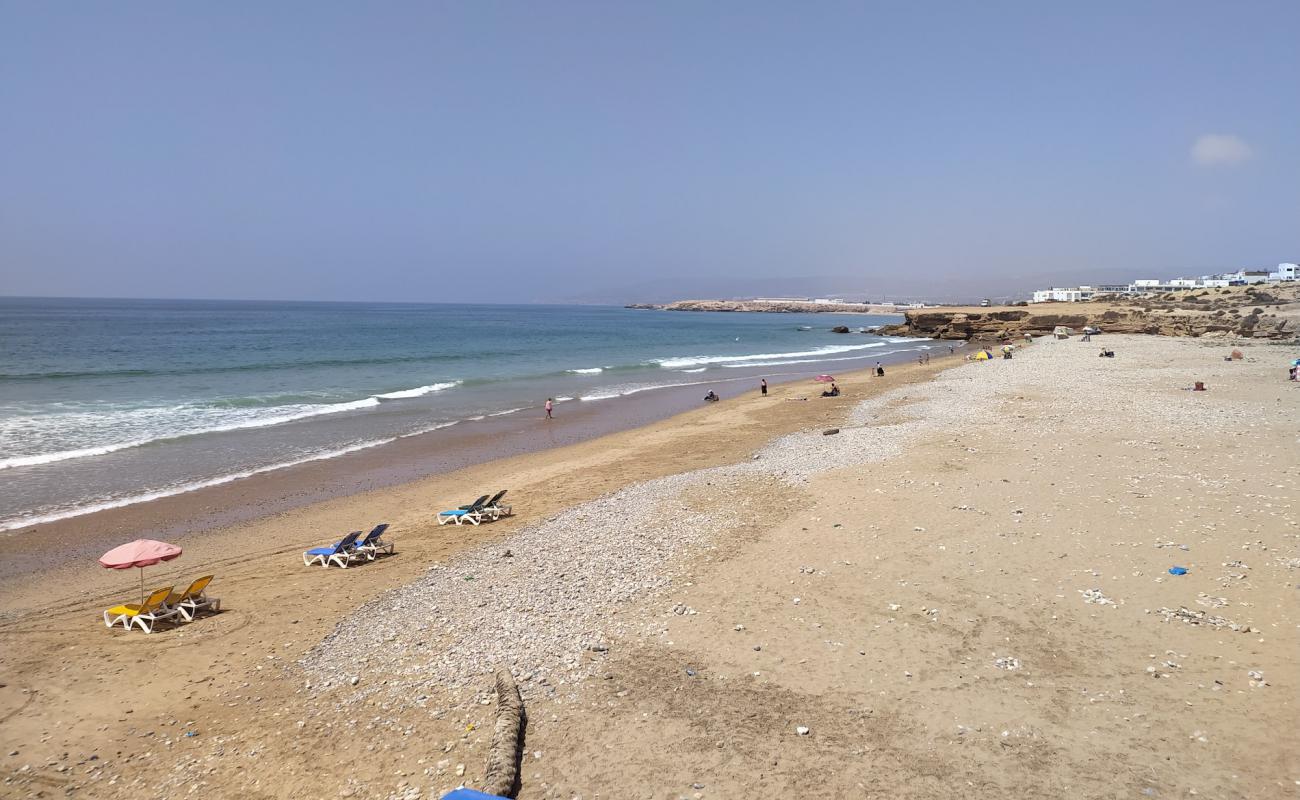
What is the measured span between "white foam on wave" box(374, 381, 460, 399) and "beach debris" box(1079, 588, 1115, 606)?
1182 inches

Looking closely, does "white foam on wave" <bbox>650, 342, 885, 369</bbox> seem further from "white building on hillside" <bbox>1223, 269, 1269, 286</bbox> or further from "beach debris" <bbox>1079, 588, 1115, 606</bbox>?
"white building on hillside" <bbox>1223, 269, 1269, 286</bbox>

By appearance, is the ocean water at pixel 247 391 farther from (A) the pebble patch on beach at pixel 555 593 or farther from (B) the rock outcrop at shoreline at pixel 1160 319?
(B) the rock outcrop at shoreline at pixel 1160 319

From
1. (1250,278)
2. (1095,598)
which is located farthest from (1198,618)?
(1250,278)

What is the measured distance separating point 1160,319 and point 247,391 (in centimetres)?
7439

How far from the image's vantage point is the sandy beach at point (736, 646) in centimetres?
589

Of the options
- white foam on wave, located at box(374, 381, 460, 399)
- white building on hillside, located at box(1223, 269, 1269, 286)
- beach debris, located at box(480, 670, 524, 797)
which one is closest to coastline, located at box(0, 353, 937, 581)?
white foam on wave, located at box(374, 381, 460, 399)

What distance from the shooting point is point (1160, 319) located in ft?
207

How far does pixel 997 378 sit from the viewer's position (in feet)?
109

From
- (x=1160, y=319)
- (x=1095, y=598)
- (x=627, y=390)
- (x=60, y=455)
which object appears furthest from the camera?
(x=1160, y=319)

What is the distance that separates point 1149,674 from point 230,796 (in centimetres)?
873

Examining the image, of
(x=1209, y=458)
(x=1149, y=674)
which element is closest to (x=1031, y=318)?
(x=1209, y=458)

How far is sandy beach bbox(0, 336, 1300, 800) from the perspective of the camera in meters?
5.89

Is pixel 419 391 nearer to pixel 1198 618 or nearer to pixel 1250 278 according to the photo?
pixel 1198 618

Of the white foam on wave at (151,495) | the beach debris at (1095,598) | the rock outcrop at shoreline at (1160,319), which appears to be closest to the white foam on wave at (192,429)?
the white foam on wave at (151,495)
